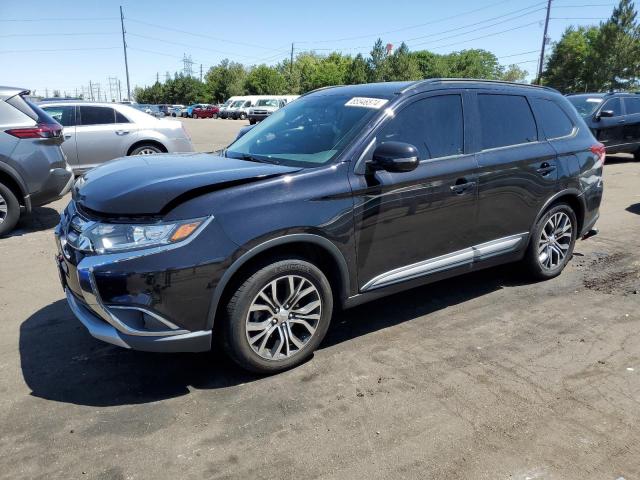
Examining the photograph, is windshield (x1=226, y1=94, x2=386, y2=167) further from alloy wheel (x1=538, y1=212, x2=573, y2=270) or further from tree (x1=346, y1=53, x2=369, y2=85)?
tree (x1=346, y1=53, x2=369, y2=85)

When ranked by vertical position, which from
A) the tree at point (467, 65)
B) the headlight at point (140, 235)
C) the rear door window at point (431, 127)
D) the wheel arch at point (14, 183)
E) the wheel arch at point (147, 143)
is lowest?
the wheel arch at point (14, 183)

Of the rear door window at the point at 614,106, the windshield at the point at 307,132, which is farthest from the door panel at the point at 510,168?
the rear door window at the point at 614,106

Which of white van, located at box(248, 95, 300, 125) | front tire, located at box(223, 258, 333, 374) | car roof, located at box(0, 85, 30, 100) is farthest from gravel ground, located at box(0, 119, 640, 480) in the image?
white van, located at box(248, 95, 300, 125)

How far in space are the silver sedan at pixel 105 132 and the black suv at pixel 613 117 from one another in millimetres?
9912

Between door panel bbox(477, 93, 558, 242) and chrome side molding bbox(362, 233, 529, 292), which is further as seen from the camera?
door panel bbox(477, 93, 558, 242)

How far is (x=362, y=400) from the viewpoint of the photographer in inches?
122

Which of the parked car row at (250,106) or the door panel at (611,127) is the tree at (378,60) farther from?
the door panel at (611,127)

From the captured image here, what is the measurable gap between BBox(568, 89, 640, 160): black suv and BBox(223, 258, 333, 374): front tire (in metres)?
11.9

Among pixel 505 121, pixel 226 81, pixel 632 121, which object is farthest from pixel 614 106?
pixel 226 81

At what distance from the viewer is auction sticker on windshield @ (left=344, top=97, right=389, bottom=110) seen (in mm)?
3816

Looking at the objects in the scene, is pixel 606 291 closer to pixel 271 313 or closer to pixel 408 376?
pixel 408 376

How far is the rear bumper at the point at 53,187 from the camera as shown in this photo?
6820 mm

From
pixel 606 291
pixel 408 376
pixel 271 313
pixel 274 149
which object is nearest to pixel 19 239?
pixel 274 149

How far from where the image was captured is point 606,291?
15.9 feet
